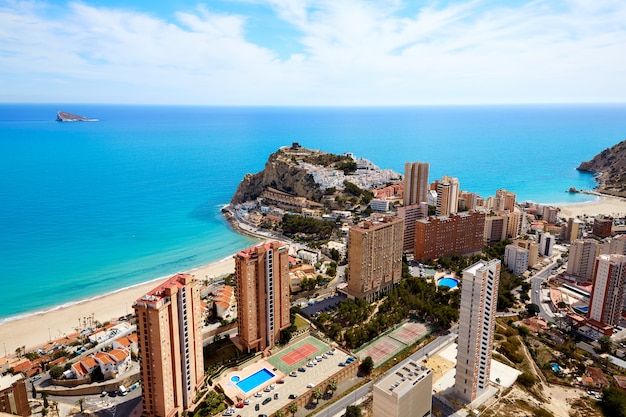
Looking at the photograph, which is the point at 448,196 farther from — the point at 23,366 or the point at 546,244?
the point at 23,366

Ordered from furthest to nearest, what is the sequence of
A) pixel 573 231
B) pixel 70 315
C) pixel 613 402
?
pixel 573 231 → pixel 70 315 → pixel 613 402

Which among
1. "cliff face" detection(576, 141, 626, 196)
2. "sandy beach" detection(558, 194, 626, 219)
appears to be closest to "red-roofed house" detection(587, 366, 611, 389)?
"sandy beach" detection(558, 194, 626, 219)

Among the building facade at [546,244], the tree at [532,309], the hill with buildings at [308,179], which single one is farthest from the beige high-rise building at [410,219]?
the hill with buildings at [308,179]

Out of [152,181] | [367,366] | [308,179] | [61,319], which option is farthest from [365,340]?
[152,181]

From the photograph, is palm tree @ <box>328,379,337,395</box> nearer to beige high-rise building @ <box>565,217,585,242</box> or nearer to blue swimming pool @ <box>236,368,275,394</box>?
blue swimming pool @ <box>236,368,275,394</box>

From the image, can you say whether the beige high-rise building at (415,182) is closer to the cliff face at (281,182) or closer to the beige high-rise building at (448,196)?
the beige high-rise building at (448,196)

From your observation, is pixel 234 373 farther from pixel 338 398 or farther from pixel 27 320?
pixel 27 320
